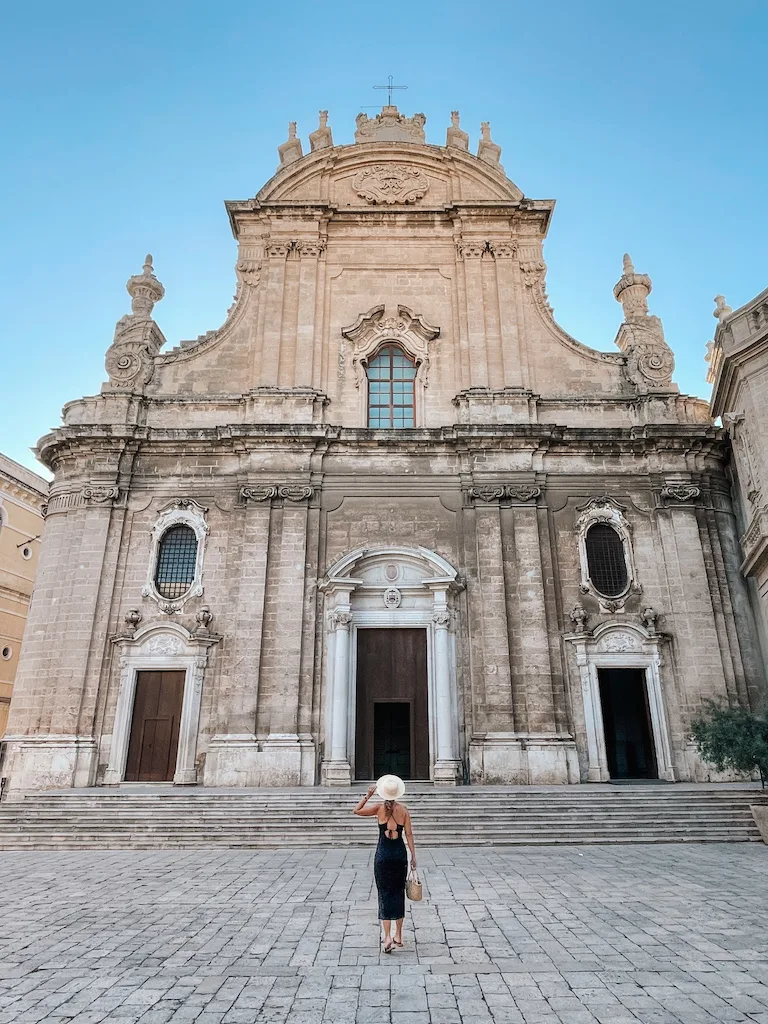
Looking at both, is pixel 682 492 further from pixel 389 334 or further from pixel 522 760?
pixel 389 334

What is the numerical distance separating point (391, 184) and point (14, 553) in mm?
20243

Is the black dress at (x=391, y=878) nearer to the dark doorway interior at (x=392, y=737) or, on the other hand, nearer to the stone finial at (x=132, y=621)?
the dark doorway interior at (x=392, y=737)

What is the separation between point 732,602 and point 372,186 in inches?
637

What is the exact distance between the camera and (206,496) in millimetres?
18438

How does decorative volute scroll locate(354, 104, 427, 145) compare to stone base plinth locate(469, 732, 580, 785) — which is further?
decorative volute scroll locate(354, 104, 427, 145)

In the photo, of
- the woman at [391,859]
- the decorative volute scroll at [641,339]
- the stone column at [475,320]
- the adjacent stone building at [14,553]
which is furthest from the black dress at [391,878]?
the adjacent stone building at [14,553]

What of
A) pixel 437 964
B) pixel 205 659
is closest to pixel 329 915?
pixel 437 964

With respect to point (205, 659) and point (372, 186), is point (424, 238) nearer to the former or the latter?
point (372, 186)

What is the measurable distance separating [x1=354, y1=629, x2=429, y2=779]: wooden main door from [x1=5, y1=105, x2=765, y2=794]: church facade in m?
0.05

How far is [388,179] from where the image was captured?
22.1 meters

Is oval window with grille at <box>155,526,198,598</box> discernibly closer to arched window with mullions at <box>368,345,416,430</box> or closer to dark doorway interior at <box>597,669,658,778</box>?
arched window with mullions at <box>368,345,416,430</box>

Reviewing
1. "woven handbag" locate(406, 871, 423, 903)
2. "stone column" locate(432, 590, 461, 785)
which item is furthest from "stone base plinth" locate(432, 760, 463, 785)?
"woven handbag" locate(406, 871, 423, 903)

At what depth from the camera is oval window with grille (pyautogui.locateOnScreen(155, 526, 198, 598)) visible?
17.7 meters

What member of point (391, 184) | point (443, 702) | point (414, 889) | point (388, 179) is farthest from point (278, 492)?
point (414, 889)
